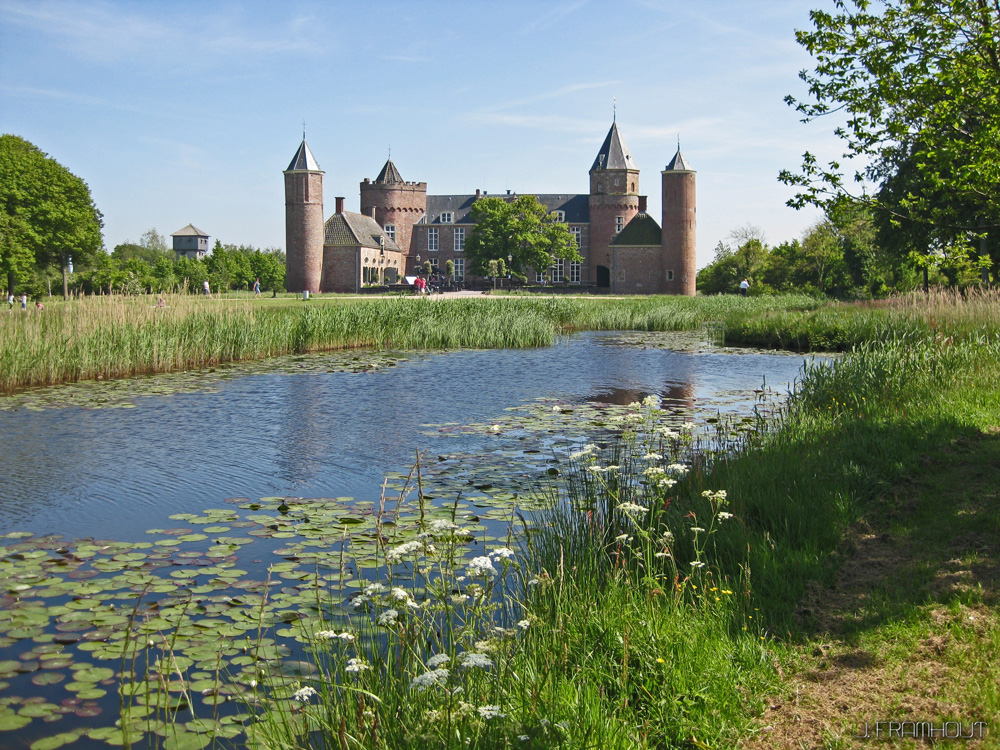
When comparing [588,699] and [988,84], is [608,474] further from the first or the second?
[988,84]

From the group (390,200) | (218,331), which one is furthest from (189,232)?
(218,331)

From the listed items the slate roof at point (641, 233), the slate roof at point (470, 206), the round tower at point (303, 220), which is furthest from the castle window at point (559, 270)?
the round tower at point (303, 220)

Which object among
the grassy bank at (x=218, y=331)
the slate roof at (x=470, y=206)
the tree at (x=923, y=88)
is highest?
the slate roof at (x=470, y=206)

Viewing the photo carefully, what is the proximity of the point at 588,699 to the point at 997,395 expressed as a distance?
6.51 meters

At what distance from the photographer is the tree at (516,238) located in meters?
61.7

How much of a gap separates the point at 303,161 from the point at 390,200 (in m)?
17.0

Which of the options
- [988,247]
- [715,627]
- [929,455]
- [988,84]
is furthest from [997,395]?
[988,247]

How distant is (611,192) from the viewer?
64125 mm

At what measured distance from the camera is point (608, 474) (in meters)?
5.90

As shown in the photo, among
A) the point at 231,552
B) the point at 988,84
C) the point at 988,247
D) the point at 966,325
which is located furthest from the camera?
the point at 988,247

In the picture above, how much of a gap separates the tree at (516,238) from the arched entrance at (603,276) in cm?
354

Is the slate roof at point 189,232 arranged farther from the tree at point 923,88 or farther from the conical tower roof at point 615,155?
the tree at point 923,88

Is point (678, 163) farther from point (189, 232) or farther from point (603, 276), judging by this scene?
point (189, 232)

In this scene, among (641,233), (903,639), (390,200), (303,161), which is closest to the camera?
(903,639)
